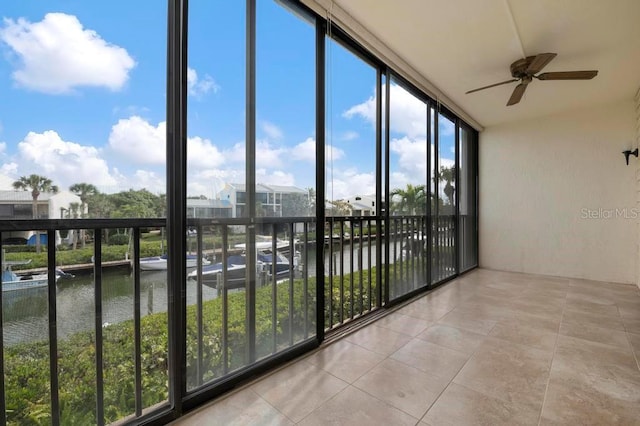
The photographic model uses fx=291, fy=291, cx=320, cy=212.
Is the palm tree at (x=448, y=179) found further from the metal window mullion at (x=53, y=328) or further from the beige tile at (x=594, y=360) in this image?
the metal window mullion at (x=53, y=328)

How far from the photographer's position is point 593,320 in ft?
9.03

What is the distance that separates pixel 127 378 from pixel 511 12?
3.50m

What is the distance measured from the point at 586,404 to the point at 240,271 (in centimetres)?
204

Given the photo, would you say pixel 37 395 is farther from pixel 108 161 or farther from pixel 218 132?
pixel 218 132

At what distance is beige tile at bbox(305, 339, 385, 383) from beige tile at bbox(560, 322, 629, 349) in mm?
1748

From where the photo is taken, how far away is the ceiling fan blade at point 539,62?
2.41 m

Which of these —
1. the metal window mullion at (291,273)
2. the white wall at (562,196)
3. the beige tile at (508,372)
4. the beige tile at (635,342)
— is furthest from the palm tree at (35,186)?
the white wall at (562,196)

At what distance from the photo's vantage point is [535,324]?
265cm

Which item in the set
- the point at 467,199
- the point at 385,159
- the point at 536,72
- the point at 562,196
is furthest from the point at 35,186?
the point at 562,196

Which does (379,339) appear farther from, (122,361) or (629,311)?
(629,311)

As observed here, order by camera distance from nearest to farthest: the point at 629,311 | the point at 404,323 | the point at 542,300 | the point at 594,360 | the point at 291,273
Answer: the point at 594,360 < the point at 291,273 < the point at 404,323 < the point at 629,311 < the point at 542,300

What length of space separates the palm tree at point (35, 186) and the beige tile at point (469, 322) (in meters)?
2.89

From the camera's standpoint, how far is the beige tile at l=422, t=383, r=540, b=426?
1.45m

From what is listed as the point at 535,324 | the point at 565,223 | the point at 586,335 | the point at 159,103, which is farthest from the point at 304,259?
the point at 565,223
